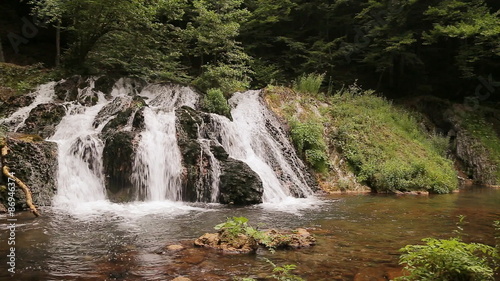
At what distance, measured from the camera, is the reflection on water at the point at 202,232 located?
4582 millimetres

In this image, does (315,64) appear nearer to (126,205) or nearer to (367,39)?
(367,39)

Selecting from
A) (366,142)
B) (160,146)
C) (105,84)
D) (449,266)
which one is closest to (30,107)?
(105,84)

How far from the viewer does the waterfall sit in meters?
11.6

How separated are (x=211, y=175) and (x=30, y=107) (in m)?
7.72

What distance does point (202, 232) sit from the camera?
648cm

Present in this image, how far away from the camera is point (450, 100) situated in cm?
2320

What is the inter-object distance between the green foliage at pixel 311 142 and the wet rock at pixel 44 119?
826 cm

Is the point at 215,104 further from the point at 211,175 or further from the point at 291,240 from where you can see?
the point at 291,240

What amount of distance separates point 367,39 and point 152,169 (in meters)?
18.1

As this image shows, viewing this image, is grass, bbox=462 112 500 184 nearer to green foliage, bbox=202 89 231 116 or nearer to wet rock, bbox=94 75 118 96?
green foliage, bbox=202 89 231 116

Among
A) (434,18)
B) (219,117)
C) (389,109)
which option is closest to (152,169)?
(219,117)

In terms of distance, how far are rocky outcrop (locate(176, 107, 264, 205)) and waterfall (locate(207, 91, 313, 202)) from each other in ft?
2.60

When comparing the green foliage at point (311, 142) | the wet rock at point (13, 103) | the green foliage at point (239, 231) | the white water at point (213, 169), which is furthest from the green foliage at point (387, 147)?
the wet rock at point (13, 103)

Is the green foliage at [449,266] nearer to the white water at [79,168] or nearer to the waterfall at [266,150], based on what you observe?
the waterfall at [266,150]
